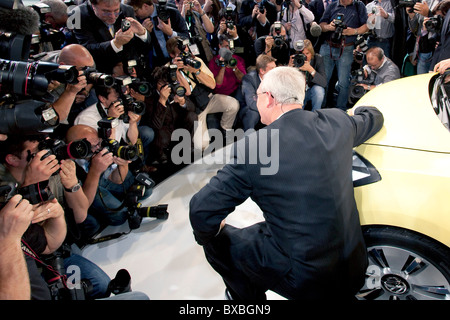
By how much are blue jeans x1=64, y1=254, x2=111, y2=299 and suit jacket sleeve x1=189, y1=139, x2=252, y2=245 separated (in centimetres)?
89

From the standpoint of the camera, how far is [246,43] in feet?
16.2

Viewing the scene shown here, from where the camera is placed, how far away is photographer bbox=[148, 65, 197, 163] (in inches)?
128

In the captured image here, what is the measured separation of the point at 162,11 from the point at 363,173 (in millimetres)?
2804

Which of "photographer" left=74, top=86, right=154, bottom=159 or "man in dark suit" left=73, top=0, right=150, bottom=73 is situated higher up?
"man in dark suit" left=73, top=0, right=150, bottom=73

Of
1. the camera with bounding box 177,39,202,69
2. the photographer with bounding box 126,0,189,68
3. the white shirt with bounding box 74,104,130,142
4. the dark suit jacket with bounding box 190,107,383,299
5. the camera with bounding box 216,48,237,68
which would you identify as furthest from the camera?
the camera with bounding box 216,48,237,68

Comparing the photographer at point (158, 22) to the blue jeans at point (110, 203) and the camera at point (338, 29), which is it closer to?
the blue jeans at point (110, 203)

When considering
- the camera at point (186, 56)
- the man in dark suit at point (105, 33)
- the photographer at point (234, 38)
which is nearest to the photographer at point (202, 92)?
the camera at point (186, 56)

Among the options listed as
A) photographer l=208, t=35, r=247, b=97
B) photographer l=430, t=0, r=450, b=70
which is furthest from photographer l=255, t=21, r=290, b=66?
photographer l=430, t=0, r=450, b=70

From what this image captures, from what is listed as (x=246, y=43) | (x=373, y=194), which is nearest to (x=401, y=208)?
(x=373, y=194)

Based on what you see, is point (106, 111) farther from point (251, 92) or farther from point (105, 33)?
point (251, 92)

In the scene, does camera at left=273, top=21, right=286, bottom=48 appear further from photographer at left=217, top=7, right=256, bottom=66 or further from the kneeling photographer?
photographer at left=217, top=7, right=256, bottom=66

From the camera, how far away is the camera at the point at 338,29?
4316mm

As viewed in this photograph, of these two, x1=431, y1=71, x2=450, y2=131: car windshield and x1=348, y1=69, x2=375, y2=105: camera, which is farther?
x1=348, y1=69, x2=375, y2=105: camera
